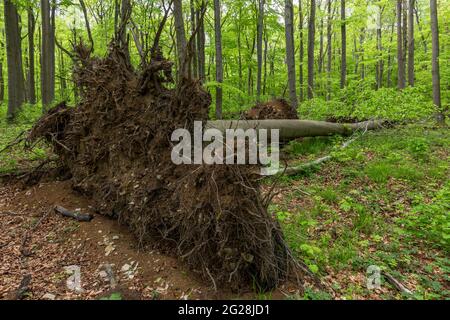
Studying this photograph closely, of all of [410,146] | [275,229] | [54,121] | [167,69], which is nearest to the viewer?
[275,229]

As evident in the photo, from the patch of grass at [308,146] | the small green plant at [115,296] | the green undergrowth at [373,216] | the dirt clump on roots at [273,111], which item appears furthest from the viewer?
the dirt clump on roots at [273,111]

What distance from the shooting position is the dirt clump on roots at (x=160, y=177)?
2932 millimetres

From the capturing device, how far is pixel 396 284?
313 centimetres

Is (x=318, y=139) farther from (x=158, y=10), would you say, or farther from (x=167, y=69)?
(x=158, y=10)

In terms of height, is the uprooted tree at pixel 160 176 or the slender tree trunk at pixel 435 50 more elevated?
the slender tree trunk at pixel 435 50

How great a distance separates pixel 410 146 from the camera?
23.3 feet

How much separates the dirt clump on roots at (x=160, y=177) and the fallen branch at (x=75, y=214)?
0.20 metres

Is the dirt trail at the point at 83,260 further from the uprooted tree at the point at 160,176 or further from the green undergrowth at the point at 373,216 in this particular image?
the green undergrowth at the point at 373,216

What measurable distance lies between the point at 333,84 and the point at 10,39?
1710cm

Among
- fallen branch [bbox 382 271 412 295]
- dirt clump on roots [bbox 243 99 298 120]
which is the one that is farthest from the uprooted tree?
dirt clump on roots [bbox 243 99 298 120]

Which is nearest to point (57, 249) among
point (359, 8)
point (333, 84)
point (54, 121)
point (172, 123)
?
point (172, 123)

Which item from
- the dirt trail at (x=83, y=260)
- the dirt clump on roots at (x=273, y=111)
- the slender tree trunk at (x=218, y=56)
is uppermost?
the slender tree trunk at (x=218, y=56)

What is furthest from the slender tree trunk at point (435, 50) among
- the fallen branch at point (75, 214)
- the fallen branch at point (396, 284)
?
the fallen branch at point (75, 214)

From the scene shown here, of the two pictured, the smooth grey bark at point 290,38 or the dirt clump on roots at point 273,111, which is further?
the smooth grey bark at point 290,38
